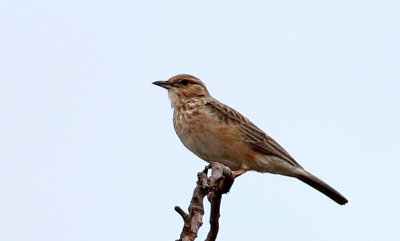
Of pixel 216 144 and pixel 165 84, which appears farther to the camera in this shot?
pixel 165 84

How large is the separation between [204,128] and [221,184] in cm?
411

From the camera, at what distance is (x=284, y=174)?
10102mm

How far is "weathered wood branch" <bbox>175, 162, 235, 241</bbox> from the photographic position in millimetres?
4895

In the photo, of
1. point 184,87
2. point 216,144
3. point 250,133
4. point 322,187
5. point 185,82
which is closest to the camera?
point 216,144

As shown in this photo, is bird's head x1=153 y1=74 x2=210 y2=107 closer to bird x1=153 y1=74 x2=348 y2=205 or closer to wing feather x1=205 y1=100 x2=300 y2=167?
bird x1=153 y1=74 x2=348 y2=205

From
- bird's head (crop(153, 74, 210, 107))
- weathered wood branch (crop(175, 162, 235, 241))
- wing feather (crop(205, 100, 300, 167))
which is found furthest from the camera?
bird's head (crop(153, 74, 210, 107))

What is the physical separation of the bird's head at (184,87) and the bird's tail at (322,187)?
66.6 inches

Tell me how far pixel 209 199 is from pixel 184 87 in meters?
5.16

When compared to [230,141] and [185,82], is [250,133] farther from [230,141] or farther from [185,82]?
[185,82]

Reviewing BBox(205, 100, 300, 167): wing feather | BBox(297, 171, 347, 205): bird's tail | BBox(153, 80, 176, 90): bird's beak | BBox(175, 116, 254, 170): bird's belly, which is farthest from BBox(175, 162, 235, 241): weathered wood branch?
BBox(153, 80, 176, 90): bird's beak

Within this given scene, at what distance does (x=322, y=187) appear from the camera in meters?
10.2

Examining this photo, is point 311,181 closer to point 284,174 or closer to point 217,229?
point 284,174

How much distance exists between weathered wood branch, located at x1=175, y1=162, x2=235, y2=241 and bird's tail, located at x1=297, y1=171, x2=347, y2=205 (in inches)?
176

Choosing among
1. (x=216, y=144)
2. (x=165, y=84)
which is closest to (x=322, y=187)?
(x=216, y=144)
